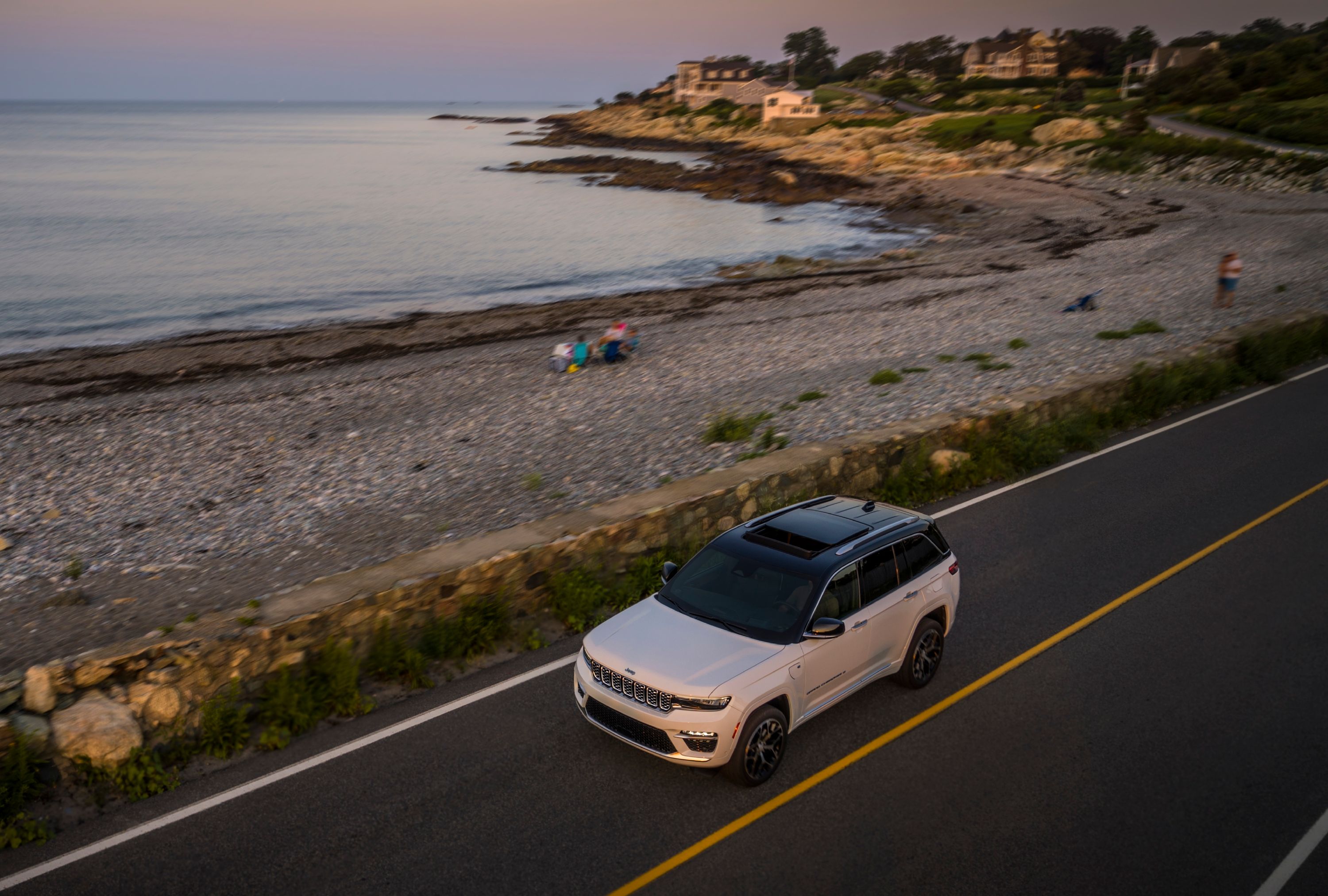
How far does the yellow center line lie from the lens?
6.68 metres

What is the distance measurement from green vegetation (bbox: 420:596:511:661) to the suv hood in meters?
1.87

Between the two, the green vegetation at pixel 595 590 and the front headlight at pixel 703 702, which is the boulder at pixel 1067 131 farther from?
the front headlight at pixel 703 702

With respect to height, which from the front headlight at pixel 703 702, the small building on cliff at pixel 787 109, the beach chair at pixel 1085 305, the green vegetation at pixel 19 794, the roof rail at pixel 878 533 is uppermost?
the small building on cliff at pixel 787 109

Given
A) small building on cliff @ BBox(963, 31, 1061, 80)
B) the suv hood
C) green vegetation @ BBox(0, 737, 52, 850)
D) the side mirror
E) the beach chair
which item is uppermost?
small building on cliff @ BBox(963, 31, 1061, 80)

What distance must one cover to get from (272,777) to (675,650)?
348cm

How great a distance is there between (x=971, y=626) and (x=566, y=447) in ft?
30.5

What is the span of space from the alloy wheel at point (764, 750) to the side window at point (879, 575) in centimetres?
147

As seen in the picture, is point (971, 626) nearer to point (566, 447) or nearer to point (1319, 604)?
point (1319, 604)

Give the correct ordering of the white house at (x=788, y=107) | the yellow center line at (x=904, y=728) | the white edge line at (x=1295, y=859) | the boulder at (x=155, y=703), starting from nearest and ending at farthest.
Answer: the white edge line at (x=1295, y=859) → the yellow center line at (x=904, y=728) → the boulder at (x=155, y=703) → the white house at (x=788, y=107)

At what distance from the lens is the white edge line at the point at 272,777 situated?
6.55 meters

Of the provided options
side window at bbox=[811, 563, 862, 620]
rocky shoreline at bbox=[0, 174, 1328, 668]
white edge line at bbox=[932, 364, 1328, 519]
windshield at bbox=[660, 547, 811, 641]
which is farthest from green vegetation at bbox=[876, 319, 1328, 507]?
windshield at bbox=[660, 547, 811, 641]

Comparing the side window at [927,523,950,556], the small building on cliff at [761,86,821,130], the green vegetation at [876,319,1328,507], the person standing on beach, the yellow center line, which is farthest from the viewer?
the small building on cliff at [761,86,821,130]

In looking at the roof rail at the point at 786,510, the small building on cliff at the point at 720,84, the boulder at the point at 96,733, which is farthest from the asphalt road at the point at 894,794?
the small building on cliff at the point at 720,84

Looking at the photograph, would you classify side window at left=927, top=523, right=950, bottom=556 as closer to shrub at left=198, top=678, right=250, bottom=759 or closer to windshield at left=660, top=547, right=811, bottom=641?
windshield at left=660, top=547, right=811, bottom=641
